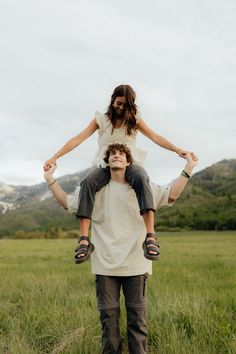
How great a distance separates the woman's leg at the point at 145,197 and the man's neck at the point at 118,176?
0.55 ft

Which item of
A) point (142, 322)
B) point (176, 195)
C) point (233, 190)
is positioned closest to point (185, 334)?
point (142, 322)

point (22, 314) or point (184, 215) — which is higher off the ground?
point (184, 215)

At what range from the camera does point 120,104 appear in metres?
4.80

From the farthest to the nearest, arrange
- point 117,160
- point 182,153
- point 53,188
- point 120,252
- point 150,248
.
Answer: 1. point 53,188
2. point 182,153
3. point 117,160
4. point 120,252
5. point 150,248

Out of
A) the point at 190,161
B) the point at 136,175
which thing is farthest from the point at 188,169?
the point at 136,175

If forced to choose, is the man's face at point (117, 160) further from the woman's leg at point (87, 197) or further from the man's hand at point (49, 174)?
the man's hand at point (49, 174)

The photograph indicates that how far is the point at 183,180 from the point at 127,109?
94cm

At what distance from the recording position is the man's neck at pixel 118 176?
454 centimetres

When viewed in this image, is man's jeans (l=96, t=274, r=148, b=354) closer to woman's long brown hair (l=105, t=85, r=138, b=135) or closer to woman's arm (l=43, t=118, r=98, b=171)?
woman's arm (l=43, t=118, r=98, b=171)

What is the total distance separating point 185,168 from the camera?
4.63m

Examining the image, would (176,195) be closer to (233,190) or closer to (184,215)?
(184,215)

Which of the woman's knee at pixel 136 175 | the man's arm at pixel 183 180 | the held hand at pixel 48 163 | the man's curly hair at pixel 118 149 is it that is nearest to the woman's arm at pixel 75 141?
the held hand at pixel 48 163

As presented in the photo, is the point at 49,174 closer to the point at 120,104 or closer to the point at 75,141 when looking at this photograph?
the point at 75,141

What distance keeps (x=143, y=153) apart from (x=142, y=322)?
175 cm
